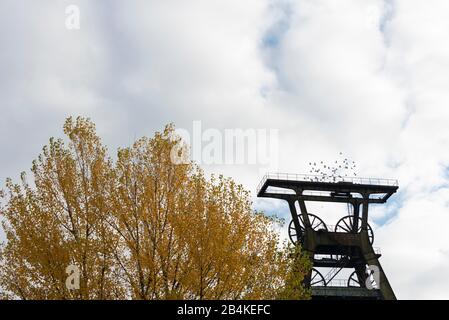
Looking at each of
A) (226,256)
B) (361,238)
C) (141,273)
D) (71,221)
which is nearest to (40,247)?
(71,221)

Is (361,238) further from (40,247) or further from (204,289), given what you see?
(40,247)

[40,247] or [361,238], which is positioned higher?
[361,238]

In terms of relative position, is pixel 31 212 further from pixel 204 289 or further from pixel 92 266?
pixel 204 289

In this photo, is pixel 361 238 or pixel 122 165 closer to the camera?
pixel 122 165

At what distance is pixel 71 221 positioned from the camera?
16.1 metres

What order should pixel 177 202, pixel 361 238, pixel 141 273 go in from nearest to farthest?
pixel 141 273
pixel 177 202
pixel 361 238

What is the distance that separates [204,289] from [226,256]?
1189mm

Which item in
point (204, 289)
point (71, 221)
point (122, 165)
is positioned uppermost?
point (122, 165)

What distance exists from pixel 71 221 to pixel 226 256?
4.97 m

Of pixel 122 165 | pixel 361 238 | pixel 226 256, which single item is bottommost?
pixel 226 256
